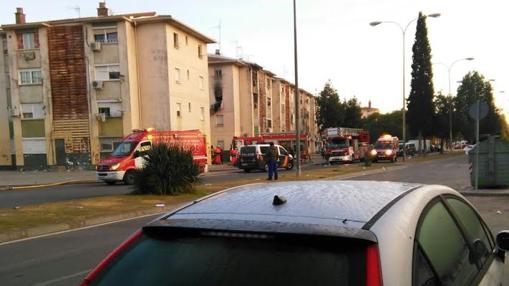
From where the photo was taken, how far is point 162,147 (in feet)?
60.4

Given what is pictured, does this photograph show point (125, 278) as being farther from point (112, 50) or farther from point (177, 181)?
point (112, 50)

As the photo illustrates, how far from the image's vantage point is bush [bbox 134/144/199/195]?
17953 mm

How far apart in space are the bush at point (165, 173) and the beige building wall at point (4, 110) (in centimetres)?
3230

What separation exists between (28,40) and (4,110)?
6.57 m

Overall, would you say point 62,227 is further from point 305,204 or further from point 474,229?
point 305,204

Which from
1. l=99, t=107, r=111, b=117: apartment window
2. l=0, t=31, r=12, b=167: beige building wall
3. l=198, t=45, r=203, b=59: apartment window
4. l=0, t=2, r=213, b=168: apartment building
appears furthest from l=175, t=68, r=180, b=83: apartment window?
l=0, t=31, r=12, b=167: beige building wall

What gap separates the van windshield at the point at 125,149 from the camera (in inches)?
1039

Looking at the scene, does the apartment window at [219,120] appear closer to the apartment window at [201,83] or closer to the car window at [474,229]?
the apartment window at [201,83]

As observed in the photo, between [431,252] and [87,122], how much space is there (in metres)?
43.0

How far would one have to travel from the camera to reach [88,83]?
43.2 metres

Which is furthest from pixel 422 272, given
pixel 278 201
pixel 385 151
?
pixel 385 151

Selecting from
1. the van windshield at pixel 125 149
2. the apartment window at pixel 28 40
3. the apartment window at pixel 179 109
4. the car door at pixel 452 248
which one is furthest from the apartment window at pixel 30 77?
the car door at pixel 452 248

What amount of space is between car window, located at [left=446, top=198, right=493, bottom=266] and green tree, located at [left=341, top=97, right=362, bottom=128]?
249 feet

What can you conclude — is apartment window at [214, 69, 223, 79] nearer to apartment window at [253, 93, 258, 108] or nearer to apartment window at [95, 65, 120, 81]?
apartment window at [253, 93, 258, 108]
